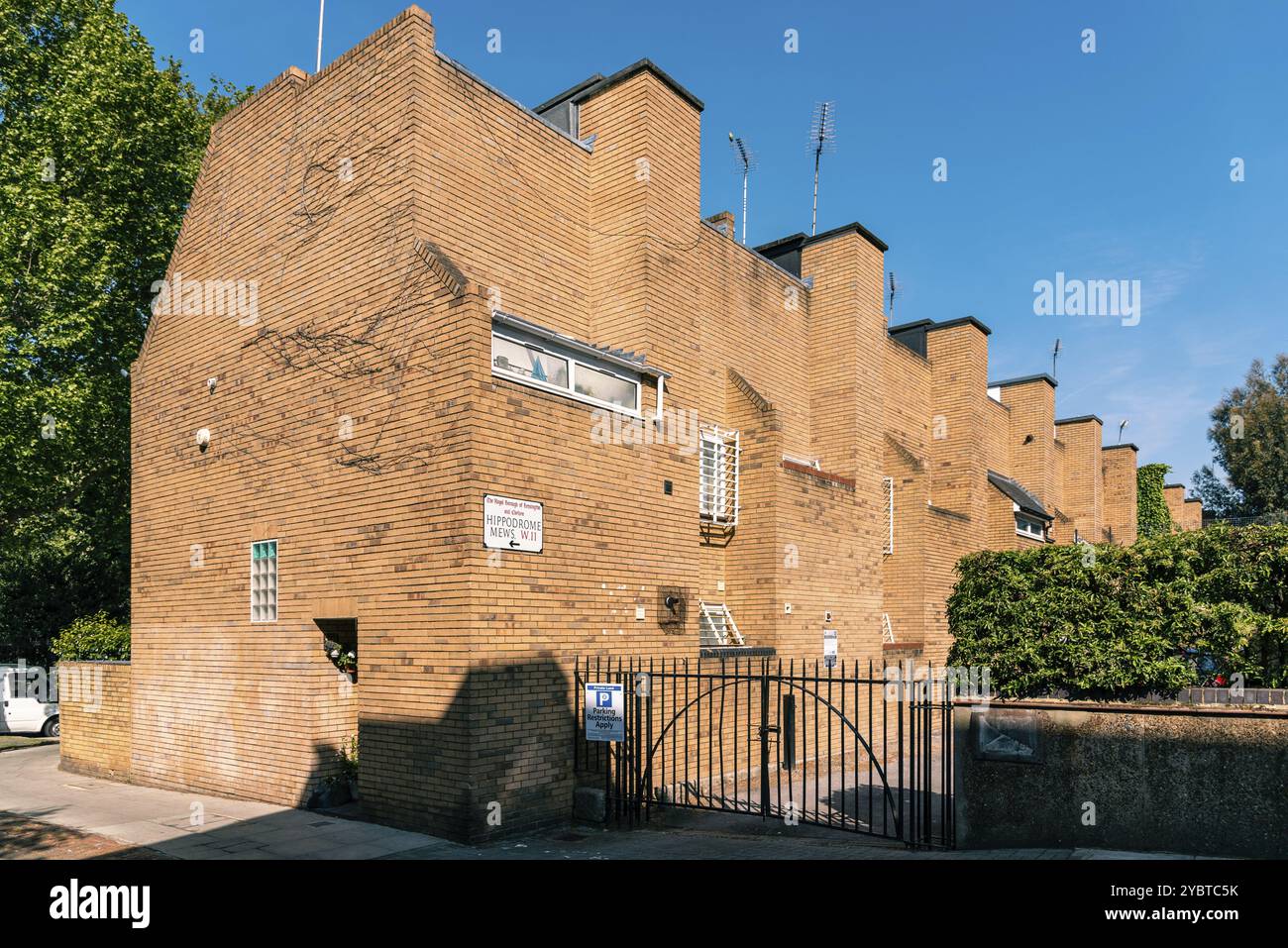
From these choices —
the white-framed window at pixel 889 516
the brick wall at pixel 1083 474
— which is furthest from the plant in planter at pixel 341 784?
the brick wall at pixel 1083 474

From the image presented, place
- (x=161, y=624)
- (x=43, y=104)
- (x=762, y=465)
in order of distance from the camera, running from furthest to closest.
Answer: (x=43, y=104)
(x=762, y=465)
(x=161, y=624)

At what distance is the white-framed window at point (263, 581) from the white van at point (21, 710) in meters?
13.7

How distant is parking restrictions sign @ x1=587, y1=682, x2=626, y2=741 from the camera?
9.57m

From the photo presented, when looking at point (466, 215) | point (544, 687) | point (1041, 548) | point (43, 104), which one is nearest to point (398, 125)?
point (466, 215)

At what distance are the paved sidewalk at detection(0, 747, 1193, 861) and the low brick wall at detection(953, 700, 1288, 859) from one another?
0.29m

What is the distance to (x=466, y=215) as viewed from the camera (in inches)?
436

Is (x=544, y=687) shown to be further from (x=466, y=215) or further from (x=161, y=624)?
(x=161, y=624)

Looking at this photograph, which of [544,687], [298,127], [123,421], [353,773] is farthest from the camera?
[123,421]

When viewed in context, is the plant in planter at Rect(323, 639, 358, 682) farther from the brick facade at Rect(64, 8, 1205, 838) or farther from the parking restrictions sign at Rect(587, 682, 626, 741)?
the parking restrictions sign at Rect(587, 682, 626, 741)

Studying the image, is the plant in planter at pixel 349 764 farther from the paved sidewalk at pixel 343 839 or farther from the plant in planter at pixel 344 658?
the plant in planter at pixel 344 658

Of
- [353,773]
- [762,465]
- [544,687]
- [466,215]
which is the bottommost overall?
[353,773]

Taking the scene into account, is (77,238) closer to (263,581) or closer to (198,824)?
(263,581)
